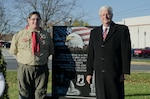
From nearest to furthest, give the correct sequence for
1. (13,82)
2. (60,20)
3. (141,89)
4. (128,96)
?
(128,96) < (141,89) < (13,82) < (60,20)

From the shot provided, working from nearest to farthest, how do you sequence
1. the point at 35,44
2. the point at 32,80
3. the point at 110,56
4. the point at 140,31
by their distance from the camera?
the point at 110,56 < the point at 35,44 < the point at 32,80 < the point at 140,31

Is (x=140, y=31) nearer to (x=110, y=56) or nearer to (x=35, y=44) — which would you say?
(x=35, y=44)

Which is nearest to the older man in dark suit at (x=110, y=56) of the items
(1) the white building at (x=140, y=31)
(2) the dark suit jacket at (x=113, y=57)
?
(2) the dark suit jacket at (x=113, y=57)

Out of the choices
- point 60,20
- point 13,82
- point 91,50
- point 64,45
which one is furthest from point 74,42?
point 60,20

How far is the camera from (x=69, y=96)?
7.98 meters

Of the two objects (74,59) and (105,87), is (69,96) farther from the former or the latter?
(105,87)

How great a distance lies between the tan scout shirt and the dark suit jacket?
117 centimetres

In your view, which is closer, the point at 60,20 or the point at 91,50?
the point at 91,50

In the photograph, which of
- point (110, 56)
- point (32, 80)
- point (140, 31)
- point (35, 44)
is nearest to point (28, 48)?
point (35, 44)

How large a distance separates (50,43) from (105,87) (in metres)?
1.53

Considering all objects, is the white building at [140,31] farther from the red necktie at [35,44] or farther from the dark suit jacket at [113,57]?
the dark suit jacket at [113,57]

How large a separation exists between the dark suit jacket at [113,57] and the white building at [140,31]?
6842 centimetres

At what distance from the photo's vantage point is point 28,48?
21.8 ft

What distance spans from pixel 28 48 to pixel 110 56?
1589mm
